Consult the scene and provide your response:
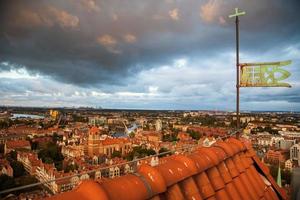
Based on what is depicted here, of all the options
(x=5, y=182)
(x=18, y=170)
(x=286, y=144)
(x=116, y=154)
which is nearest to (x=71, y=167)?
(x=5, y=182)

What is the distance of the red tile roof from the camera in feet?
4.08

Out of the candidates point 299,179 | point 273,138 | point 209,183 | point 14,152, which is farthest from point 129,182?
point 273,138

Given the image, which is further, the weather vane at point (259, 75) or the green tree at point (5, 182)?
the green tree at point (5, 182)

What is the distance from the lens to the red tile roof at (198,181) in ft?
4.08

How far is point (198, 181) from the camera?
6.39 ft

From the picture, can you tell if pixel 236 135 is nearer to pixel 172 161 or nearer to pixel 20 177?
pixel 172 161

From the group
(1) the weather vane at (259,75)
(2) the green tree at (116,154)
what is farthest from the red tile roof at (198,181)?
(2) the green tree at (116,154)

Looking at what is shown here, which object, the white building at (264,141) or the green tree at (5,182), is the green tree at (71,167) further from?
the white building at (264,141)

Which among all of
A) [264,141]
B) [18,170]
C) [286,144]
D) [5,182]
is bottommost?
[18,170]

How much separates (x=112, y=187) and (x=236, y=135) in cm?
274

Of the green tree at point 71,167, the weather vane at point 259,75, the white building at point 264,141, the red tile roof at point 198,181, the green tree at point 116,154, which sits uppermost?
the weather vane at point 259,75

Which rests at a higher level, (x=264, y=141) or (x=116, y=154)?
(x=264, y=141)

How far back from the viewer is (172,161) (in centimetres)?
196

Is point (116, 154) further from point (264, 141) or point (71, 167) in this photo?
point (264, 141)
